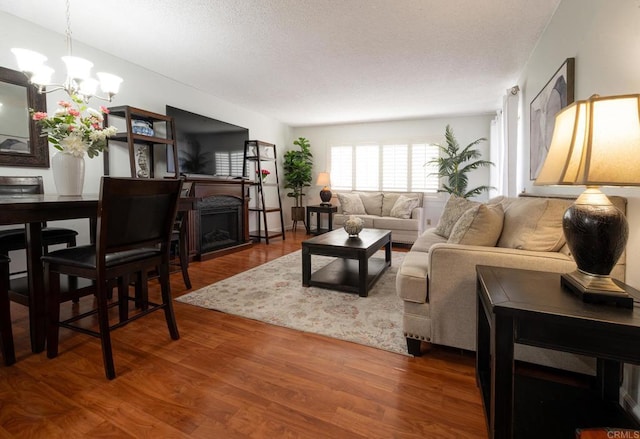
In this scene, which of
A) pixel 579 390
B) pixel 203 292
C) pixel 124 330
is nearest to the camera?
pixel 579 390

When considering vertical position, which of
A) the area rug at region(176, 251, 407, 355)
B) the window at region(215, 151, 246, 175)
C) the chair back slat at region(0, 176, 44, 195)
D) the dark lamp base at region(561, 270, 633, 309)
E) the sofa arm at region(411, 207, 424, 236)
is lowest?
the area rug at region(176, 251, 407, 355)

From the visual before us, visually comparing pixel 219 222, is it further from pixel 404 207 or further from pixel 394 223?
pixel 404 207

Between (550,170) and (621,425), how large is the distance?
95cm

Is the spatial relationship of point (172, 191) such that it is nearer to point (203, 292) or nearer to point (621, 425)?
point (203, 292)

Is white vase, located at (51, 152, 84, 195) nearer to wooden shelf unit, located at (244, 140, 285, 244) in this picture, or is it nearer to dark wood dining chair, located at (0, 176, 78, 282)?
dark wood dining chair, located at (0, 176, 78, 282)

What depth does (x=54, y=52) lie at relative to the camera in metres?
2.79

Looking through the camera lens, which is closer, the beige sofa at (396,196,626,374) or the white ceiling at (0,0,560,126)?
the beige sofa at (396,196,626,374)

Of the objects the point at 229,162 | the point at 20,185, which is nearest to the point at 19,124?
the point at 20,185

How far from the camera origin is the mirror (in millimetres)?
2496

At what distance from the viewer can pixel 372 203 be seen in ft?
18.6

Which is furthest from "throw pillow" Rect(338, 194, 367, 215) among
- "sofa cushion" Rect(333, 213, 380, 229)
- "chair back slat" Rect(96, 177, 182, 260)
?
"chair back slat" Rect(96, 177, 182, 260)

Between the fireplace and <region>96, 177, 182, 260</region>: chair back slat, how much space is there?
2221 mm

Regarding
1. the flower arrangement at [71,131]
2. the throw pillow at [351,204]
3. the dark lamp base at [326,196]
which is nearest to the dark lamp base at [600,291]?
the flower arrangement at [71,131]

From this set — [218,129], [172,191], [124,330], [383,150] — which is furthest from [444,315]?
[383,150]
